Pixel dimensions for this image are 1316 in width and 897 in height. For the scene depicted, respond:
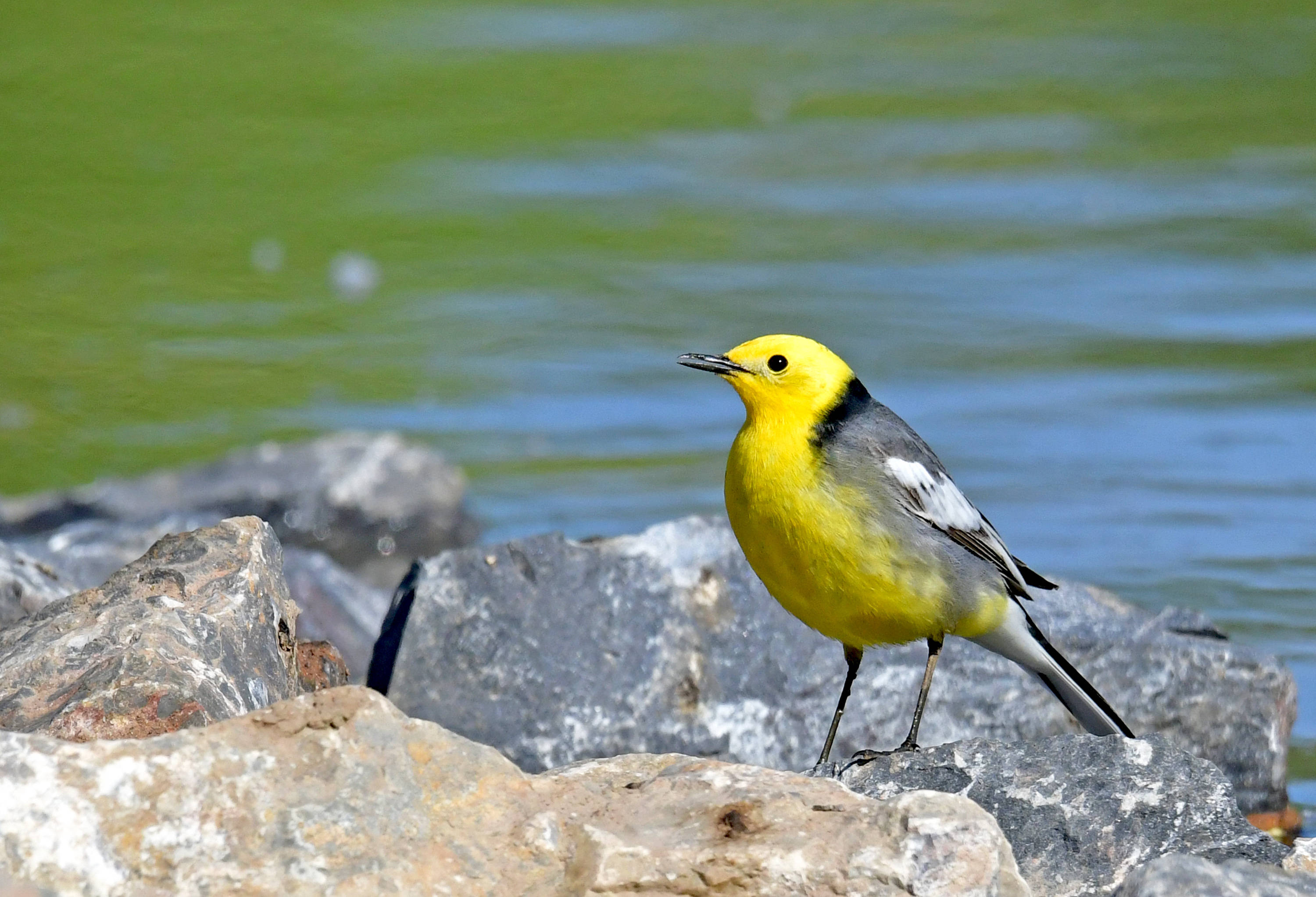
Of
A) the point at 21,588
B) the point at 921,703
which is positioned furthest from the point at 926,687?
the point at 21,588

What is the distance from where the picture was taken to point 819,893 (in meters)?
3.66

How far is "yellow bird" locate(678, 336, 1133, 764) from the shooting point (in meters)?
5.24

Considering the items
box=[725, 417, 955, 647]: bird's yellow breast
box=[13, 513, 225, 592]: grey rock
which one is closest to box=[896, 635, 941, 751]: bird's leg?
box=[725, 417, 955, 647]: bird's yellow breast

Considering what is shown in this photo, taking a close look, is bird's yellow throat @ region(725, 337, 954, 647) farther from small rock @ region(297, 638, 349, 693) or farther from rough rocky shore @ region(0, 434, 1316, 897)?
small rock @ region(297, 638, 349, 693)

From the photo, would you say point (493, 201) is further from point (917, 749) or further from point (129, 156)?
point (917, 749)

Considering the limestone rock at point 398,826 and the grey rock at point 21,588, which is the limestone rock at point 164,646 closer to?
the limestone rock at point 398,826

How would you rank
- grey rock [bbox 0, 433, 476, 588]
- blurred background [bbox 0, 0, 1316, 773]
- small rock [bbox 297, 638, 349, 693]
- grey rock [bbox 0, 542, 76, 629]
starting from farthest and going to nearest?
blurred background [bbox 0, 0, 1316, 773] < grey rock [bbox 0, 433, 476, 588] < grey rock [bbox 0, 542, 76, 629] < small rock [bbox 297, 638, 349, 693]

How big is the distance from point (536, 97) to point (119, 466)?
6021 mm

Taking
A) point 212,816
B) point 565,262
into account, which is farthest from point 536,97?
point 212,816

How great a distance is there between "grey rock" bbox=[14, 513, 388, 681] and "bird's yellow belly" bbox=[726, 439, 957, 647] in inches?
91.8

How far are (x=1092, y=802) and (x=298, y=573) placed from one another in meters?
4.03

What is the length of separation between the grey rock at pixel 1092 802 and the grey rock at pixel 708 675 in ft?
5.86

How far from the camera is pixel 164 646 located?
179 inches

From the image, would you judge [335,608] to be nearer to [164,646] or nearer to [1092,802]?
[164,646]
